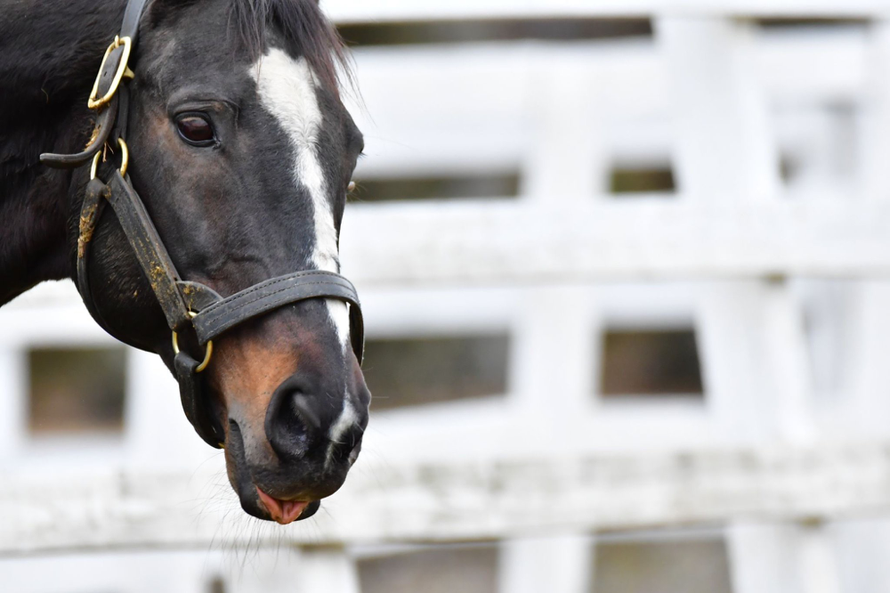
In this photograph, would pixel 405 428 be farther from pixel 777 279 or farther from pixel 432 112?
pixel 777 279

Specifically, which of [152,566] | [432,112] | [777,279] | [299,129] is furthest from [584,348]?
[299,129]

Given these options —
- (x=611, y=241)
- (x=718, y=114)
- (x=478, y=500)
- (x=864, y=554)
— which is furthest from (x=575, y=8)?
(x=864, y=554)

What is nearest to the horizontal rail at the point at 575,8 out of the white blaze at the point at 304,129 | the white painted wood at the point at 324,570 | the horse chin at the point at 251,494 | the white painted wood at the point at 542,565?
the white blaze at the point at 304,129

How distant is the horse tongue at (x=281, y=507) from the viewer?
1.51m

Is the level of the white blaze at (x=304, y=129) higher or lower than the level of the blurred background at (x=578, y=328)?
higher

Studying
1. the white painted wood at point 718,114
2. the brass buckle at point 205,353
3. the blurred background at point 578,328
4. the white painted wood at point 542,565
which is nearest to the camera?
the brass buckle at point 205,353

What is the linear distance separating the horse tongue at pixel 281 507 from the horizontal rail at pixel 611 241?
1.09 metres

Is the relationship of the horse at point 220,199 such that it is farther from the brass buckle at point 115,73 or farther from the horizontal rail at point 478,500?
the horizontal rail at point 478,500

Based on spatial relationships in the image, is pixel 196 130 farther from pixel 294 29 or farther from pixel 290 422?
pixel 290 422

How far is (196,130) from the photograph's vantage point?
157 cm

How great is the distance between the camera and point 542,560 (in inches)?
144

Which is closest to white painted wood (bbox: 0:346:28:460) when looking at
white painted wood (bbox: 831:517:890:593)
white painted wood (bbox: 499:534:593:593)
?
white painted wood (bbox: 499:534:593:593)

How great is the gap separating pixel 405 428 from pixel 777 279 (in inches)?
76.0

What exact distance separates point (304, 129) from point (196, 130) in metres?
0.16
